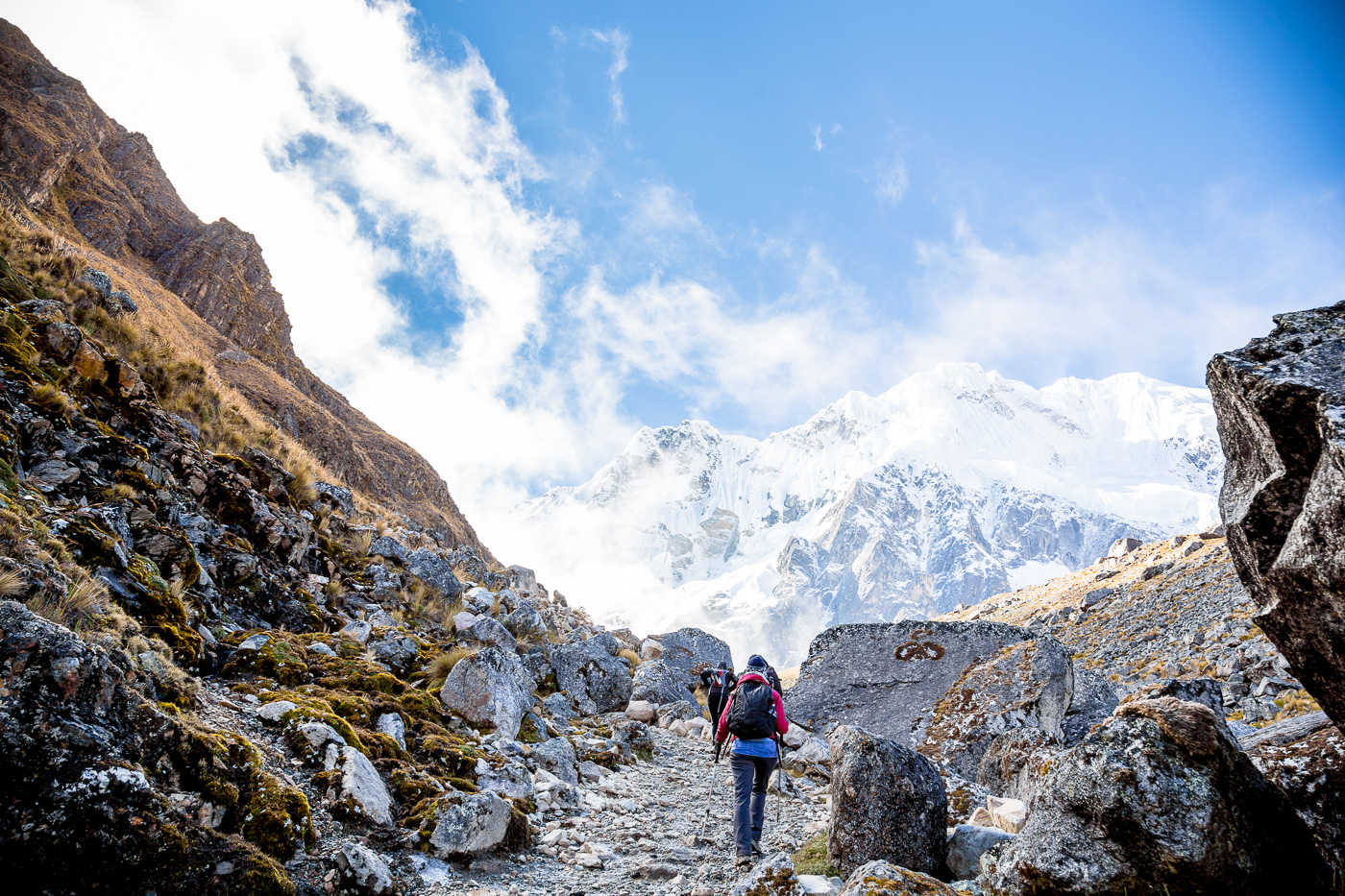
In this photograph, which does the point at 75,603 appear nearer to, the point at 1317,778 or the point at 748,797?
the point at 748,797

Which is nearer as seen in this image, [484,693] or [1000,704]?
[484,693]

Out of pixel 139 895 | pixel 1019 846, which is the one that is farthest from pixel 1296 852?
pixel 139 895

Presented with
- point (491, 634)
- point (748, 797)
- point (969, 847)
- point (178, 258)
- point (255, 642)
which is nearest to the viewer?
point (969, 847)

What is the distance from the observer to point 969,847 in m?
5.69

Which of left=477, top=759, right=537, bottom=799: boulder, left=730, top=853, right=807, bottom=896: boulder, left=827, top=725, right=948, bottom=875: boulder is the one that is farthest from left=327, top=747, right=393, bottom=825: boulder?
left=827, top=725, right=948, bottom=875: boulder

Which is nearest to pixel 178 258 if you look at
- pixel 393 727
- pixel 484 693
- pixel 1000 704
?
pixel 484 693

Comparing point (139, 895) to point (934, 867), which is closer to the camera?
Result: point (139, 895)

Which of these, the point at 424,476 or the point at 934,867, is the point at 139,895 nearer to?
the point at 934,867

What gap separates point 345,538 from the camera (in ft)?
48.7

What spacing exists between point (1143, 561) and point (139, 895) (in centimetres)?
8007

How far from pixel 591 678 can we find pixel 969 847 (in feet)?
35.0

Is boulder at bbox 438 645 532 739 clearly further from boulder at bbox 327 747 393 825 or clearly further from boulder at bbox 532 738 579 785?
boulder at bbox 327 747 393 825

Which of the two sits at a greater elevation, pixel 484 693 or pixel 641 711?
pixel 484 693

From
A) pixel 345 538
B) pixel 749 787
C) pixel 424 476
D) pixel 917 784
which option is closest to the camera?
pixel 917 784
